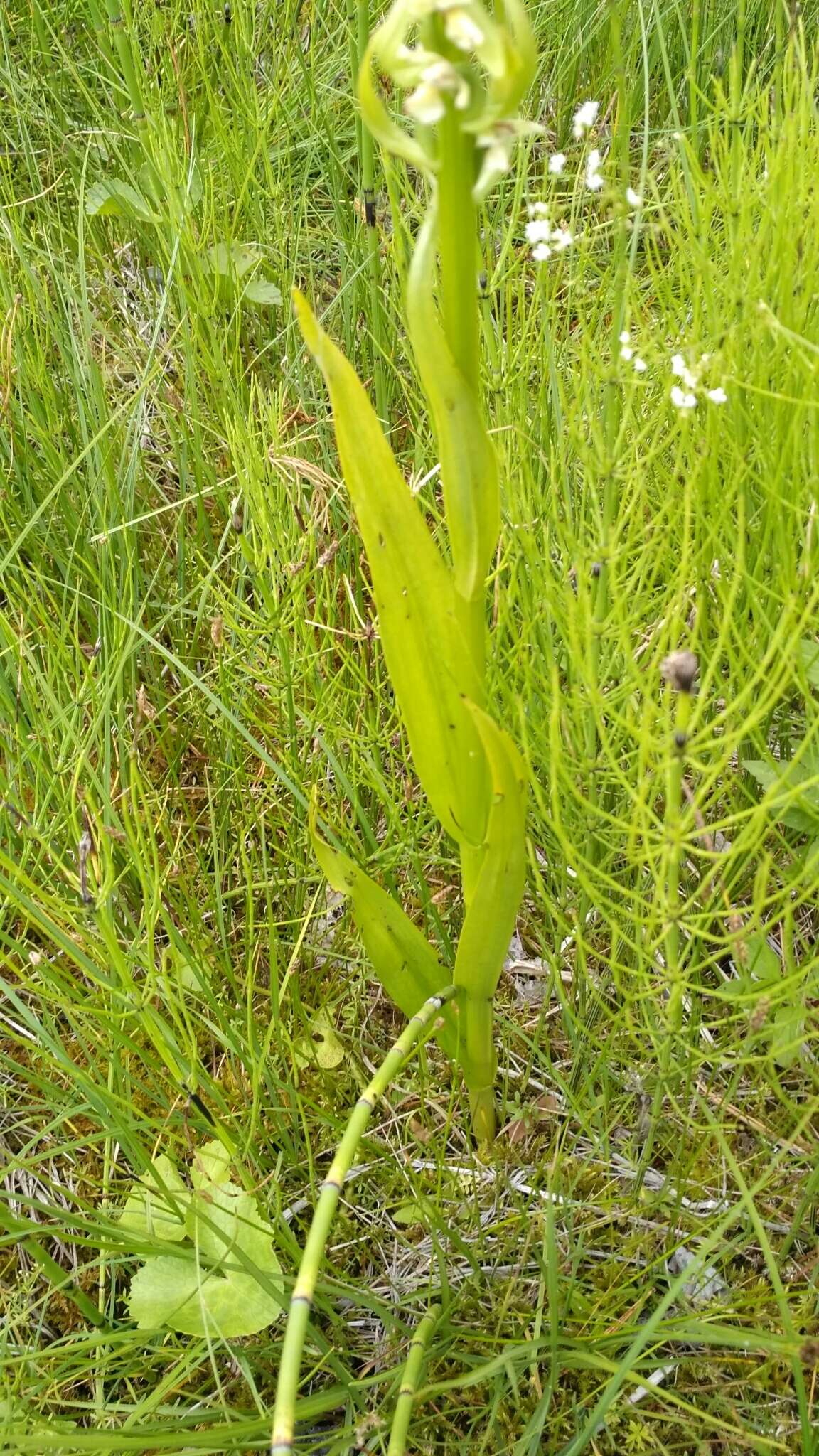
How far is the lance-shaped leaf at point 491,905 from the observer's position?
0.72 m

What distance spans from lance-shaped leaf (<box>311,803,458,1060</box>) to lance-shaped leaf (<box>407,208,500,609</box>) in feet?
0.83

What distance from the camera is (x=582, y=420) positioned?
1.12m

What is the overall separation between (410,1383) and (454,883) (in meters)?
0.53

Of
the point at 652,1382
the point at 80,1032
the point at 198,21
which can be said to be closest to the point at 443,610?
the point at 80,1032

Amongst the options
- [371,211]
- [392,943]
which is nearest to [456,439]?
[392,943]

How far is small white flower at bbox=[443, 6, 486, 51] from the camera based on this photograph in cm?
51

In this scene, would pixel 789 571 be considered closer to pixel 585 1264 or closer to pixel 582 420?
pixel 582 420

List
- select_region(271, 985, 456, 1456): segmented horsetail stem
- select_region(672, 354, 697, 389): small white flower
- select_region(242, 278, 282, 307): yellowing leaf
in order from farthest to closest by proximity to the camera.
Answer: select_region(242, 278, 282, 307): yellowing leaf, select_region(672, 354, 697, 389): small white flower, select_region(271, 985, 456, 1456): segmented horsetail stem

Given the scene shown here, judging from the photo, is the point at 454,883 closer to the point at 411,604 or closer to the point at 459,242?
the point at 411,604

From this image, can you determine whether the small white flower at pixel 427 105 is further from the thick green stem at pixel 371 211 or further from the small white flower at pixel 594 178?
the thick green stem at pixel 371 211

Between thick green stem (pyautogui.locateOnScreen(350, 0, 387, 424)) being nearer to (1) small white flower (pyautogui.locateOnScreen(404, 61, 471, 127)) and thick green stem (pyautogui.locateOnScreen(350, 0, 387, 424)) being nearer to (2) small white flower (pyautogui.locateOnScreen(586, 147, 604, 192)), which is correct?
(2) small white flower (pyautogui.locateOnScreen(586, 147, 604, 192))

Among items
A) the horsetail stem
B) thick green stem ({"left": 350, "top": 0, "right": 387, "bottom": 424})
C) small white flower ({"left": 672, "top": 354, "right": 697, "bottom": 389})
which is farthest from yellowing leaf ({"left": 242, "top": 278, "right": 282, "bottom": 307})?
the horsetail stem

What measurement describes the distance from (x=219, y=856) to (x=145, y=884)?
265 millimetres

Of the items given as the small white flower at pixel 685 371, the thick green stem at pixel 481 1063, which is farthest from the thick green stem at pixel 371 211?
the thick green stem at pixel 481 1063
